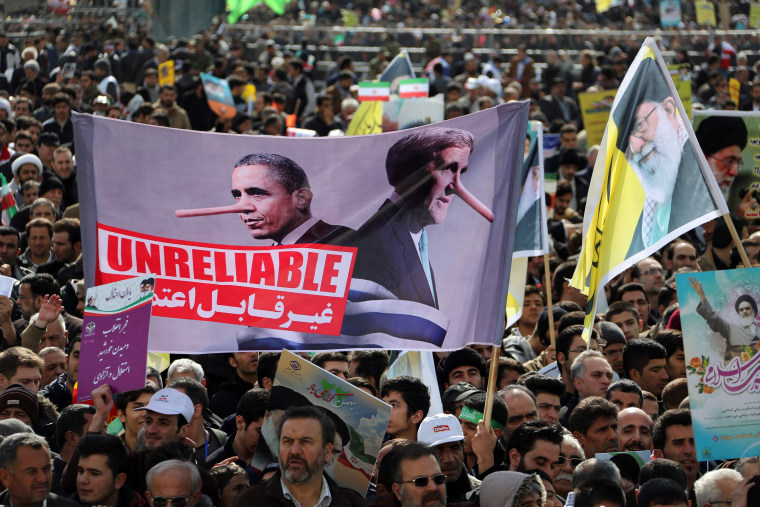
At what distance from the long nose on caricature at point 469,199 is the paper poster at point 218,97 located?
11124mm

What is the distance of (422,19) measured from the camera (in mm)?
51344

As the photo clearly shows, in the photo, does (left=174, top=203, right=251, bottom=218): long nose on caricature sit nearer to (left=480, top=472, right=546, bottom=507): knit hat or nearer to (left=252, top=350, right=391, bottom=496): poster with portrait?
(left=252, top=350, right=391, bottom=496): poster with portrait

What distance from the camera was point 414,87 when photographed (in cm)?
1742

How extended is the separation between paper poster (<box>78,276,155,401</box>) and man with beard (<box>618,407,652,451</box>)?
2.44m

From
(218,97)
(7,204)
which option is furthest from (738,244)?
(218,97)

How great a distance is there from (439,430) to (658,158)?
2.14 meters

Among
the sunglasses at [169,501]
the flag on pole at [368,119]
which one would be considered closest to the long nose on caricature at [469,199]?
the sunglasses at [169,501]

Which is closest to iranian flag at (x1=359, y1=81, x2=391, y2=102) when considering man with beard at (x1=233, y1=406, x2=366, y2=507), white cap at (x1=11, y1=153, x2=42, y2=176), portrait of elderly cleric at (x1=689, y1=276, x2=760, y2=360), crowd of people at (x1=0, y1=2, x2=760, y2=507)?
crowd of people at (x1=0, y1=2, x2=760, y2=507)

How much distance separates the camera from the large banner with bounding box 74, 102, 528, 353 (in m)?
7.12

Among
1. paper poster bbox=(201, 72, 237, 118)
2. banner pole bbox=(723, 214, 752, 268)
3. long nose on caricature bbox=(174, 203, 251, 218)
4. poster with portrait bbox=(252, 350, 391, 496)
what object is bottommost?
paper poster bbox=(201, 72, 237, 118)

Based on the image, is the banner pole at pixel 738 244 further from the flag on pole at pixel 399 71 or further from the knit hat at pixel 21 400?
the flag on pole at pixel 399 71

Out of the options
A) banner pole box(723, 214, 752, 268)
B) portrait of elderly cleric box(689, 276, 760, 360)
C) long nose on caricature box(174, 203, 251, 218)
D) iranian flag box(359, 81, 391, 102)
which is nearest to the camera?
portrait of elderly cleric box(689, 276, 760, 360)

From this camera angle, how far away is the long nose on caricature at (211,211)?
733cm

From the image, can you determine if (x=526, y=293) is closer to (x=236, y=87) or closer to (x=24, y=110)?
(x=24, y=110)
